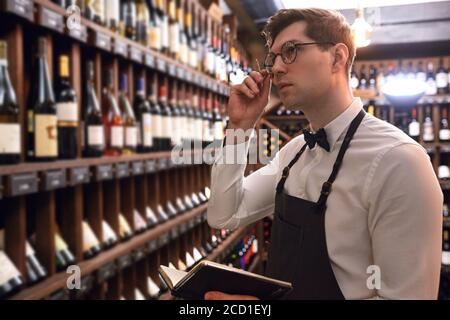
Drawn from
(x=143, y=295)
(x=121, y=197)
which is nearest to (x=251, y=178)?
(x=121, y=197)

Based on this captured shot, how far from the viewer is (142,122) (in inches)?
82.9

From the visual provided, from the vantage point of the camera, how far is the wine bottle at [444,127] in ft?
15.2

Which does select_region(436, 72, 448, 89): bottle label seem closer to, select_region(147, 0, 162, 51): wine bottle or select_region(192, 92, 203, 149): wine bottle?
select_region(192, 92, 203, 149): wine bottle

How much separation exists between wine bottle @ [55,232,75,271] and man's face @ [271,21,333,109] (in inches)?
36.6

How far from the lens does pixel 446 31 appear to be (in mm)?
4230

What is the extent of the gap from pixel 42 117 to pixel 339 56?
876mm

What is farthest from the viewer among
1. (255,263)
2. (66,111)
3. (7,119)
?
(255,263)

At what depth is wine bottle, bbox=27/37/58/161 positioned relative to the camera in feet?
4.40

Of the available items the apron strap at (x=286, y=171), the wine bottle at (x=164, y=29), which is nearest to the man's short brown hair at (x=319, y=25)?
the apron strap at (x=286, y=171)

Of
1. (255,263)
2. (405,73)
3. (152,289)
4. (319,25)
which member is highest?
(405,73)

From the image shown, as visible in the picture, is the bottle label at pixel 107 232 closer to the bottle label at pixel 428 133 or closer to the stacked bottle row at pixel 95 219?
the stacked bottle row at pixel 95 219

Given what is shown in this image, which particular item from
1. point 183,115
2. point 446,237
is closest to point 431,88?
point 446,237

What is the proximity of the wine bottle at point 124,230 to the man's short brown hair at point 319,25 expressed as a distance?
45.4 inches

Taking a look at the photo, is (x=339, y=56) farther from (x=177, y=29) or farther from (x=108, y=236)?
(x=177, y=29)
